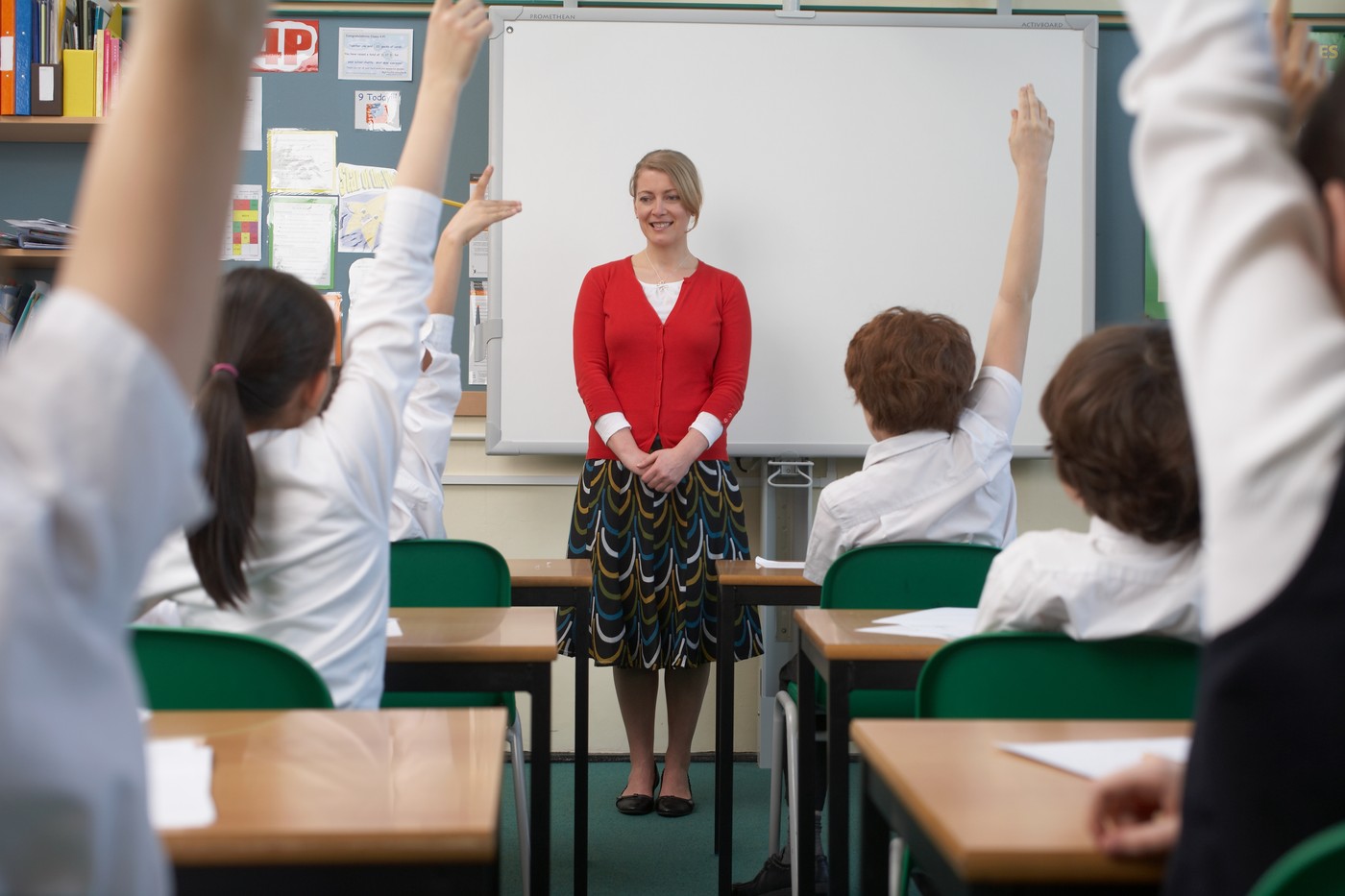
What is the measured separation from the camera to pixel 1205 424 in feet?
2.00

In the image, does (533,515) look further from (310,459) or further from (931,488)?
(310,459)

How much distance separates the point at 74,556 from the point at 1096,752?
90 centimetres

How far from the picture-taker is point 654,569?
3482 mm

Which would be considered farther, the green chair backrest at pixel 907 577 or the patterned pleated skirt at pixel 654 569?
the patterned pleated skirt at pixel 654 569

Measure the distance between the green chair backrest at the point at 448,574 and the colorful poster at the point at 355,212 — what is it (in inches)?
74.8

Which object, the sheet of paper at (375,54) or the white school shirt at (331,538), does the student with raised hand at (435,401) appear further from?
the sheet of paper at (375,54)

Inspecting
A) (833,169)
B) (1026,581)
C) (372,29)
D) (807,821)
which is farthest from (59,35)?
(1026,581)

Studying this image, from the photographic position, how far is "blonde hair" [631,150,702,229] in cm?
352

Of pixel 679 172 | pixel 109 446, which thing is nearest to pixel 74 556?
pixel 109 446

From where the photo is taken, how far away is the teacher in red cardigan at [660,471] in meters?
3.44

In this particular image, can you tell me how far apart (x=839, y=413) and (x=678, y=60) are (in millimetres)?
1261

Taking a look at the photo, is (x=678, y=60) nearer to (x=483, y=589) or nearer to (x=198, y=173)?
(x=483, y=589)

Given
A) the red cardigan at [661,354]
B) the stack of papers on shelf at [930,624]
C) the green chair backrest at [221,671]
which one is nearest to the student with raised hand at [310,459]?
the green chair backrest at [221,671]

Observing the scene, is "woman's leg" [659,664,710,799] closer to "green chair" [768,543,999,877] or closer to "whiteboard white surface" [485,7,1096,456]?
"whiteboard white surface" [485,7,1096,456]
